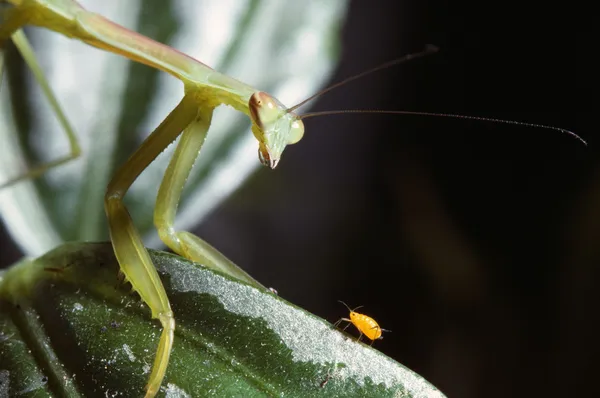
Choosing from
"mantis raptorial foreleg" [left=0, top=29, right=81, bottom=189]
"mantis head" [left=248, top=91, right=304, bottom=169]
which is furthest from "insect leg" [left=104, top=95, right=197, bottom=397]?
"mantis raptorial foreleg" [left=0, top=29, right=81, bottom=189]

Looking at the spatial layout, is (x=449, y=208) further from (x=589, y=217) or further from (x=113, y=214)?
(x=113, y=214)

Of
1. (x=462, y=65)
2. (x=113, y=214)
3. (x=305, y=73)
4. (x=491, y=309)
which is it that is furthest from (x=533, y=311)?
(x=113, y=214)

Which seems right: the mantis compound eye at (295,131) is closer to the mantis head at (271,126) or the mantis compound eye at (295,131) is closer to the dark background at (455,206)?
the mantis head at (271,126)

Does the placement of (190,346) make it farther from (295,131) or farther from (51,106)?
(51,106)

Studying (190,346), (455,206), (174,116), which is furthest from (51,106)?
(455,206)

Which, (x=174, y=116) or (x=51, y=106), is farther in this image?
(x=51, y=106)

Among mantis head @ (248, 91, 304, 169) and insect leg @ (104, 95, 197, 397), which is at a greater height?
mantis head @ (248, 91, 304, 169)

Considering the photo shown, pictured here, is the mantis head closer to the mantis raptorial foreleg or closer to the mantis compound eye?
the mantis compound eye
